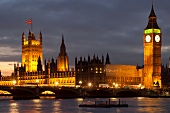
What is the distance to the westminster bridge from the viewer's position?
484ft

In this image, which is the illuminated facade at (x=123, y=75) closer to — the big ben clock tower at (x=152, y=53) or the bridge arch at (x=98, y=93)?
the big ben clock tower at (x=152, y=53)

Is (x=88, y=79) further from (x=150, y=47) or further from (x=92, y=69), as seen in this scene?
(x=150, y=47)

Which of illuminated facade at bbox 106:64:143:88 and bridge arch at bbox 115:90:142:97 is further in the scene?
illuminated facade at bbox 106:64:143:88

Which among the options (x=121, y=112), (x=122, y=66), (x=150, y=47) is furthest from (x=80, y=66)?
(x=121, y=112)

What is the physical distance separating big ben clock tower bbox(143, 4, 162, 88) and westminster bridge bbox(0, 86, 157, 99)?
58.6ft

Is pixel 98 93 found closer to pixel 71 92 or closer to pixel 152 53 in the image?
pixel 71 92

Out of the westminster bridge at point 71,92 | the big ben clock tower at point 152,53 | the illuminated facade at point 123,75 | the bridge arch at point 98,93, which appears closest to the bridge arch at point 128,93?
the westminster bridge at point 71,92

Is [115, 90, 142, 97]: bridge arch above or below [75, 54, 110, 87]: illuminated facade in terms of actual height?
below

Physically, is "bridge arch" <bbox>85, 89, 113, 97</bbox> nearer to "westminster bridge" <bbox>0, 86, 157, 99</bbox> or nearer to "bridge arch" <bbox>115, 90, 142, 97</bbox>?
"westminster bridge" <bbox>0, 86, 157, 99</bbox>

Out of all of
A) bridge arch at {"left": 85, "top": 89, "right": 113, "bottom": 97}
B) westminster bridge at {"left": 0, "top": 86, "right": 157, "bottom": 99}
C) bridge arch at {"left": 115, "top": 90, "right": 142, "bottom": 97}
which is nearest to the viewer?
westminster bridge at {"left": 0, "top": 86, "right": 157, "bottom": 99}

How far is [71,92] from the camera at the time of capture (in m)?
164

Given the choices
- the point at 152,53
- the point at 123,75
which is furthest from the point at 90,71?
the point at 152,53

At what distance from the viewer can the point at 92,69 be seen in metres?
188

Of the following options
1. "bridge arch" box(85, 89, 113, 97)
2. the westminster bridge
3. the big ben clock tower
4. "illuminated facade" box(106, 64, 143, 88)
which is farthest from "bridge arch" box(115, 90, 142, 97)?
the big ben clock tower
